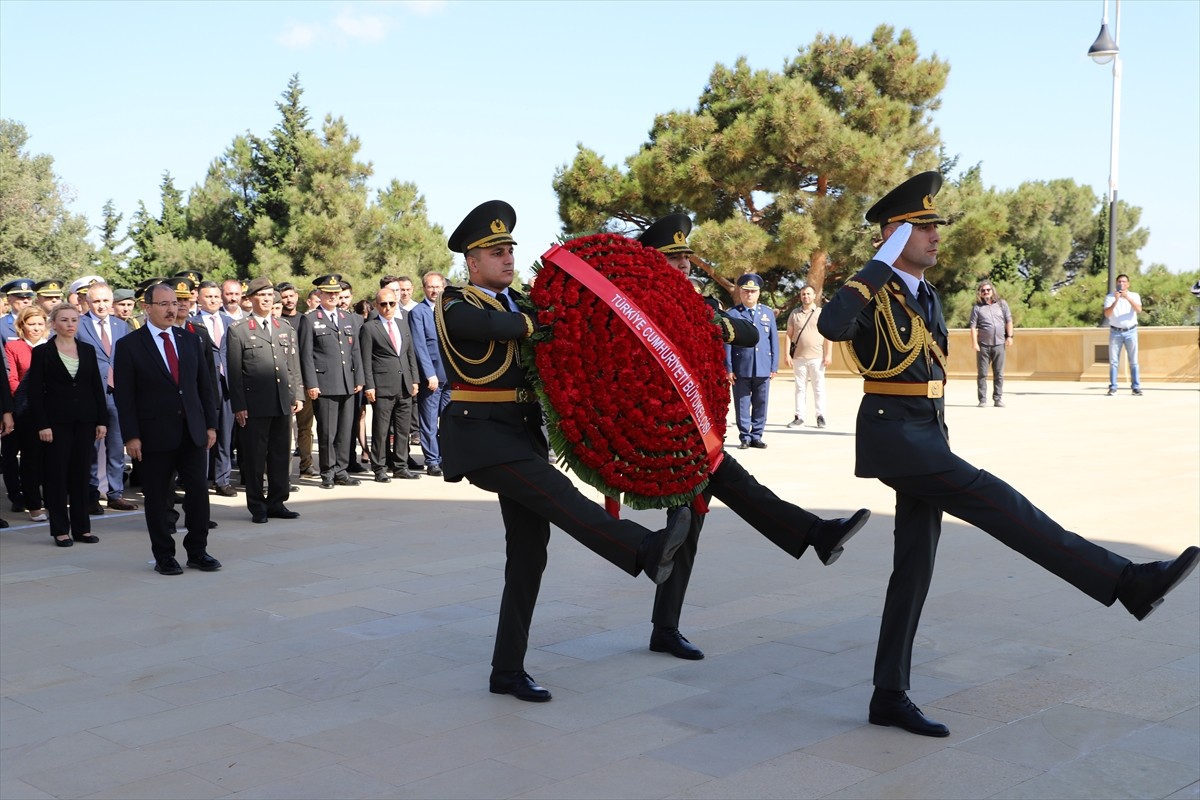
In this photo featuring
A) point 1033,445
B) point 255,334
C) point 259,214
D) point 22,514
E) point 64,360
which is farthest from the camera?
point 259,214

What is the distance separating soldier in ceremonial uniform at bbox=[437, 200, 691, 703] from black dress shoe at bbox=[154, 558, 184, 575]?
3364 millimetres

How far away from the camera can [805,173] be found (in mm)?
32344

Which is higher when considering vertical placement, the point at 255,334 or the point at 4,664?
the point at 255,334

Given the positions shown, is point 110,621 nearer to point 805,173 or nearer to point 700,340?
point 700,340

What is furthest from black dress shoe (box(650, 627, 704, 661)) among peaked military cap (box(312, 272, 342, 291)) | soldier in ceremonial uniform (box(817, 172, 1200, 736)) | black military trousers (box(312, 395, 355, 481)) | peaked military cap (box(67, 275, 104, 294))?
peaked military cap (box(67, 275, 104, 294))

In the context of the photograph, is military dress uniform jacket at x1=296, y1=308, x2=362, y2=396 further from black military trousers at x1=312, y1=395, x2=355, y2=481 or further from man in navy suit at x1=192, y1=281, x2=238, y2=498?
man in navy suit at x1=192, y1=281, x2=238, y2=498

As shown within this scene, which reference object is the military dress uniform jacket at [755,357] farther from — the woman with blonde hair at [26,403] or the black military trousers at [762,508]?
the black military trousers at [762,508]

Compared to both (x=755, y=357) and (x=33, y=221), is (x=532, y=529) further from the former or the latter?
(x=33, y=221)

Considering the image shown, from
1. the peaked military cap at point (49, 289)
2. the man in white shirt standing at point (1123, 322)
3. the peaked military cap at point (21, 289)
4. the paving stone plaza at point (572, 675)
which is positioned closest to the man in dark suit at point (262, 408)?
the paving stone plaza at point (572, 675)

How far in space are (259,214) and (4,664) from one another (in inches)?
1787

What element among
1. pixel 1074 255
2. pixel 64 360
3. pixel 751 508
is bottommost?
pixel 751 508

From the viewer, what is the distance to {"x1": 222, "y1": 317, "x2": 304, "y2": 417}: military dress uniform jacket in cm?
957

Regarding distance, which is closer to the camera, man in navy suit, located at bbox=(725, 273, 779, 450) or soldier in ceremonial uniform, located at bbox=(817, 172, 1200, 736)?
soldier in ceremonial uniform, located at bbox=(817, 172, 1200, 736)

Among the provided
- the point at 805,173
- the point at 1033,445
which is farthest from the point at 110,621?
the point at 805,173
